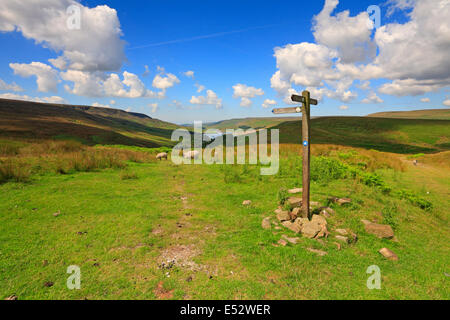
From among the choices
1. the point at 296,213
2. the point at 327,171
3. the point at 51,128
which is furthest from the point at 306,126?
the point at 51,128

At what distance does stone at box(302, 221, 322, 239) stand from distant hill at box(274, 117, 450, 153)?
50189 mm

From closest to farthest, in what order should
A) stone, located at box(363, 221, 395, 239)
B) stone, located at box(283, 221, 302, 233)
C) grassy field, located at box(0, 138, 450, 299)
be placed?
grassy field, located at box(0, 138, 450, 299) < stone, located at box(363, 221, 395, 239) < stone, located at box(283, 221, 302, 233)

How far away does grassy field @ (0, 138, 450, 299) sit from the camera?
3.98 meters

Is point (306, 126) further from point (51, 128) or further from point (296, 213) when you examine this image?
point (51, 128)

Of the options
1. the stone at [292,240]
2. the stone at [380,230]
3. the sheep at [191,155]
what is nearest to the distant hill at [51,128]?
the sheep at [191,155]

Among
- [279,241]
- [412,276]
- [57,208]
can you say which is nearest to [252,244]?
[279,241]

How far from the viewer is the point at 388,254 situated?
5.29 m

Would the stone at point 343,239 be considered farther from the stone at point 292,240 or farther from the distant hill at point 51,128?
the distant hill at point 51,128

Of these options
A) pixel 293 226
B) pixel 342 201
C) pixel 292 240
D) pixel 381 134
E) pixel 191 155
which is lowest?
pixel 292 240

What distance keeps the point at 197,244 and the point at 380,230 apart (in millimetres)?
5591

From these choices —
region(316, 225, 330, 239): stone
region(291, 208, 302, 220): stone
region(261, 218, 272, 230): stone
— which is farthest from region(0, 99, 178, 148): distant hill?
region(316, 225, 330, 239): stone

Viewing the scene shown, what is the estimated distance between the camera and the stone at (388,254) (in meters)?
5.23

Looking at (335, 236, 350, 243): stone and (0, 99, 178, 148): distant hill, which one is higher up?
(0, 99, 178, 148): distant hill

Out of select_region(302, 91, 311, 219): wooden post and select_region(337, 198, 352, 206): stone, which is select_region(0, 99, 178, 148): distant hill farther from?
select_region(337, 198, 352, 206): stone
